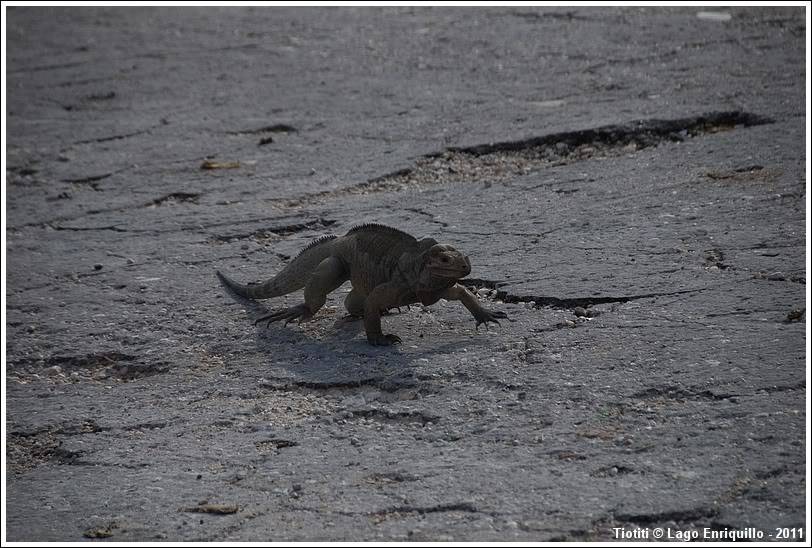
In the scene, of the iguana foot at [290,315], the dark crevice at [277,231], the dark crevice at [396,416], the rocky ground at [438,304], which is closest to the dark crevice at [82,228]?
the rocky ground at [438,304]

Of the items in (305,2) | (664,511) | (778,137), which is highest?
(305,2)

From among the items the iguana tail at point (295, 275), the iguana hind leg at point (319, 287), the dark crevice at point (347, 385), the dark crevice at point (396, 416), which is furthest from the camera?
the iguana tail at point (295, 275)

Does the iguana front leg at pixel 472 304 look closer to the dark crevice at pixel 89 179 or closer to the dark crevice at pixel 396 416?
the dark crevice at pixel 396 416

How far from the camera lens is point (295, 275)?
18.0 feet

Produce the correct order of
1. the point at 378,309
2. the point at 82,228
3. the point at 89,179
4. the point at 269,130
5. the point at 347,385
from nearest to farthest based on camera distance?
the point at 347,385, the point at 378,309, the point at 82,228, the point at 89,179, the point at 269,130

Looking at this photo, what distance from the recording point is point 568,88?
8.50m

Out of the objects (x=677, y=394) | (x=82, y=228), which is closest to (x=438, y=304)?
(x=677, y=394)

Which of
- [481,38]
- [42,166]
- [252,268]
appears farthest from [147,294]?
[481,38]

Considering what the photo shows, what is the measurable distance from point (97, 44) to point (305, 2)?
2.49 metres

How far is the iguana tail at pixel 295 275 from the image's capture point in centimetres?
543

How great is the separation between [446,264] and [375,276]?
468 mm

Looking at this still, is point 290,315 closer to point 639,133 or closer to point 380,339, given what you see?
point 380,339

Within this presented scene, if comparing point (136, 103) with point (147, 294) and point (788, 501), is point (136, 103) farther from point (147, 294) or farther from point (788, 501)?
point (788, 501)

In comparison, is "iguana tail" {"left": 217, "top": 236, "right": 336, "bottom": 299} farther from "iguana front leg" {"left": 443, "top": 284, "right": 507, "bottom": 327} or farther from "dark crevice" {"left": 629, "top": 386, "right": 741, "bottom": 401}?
"dark crevice" {"left": 629, "top": 386, "right": 741, "bottom": 401}
